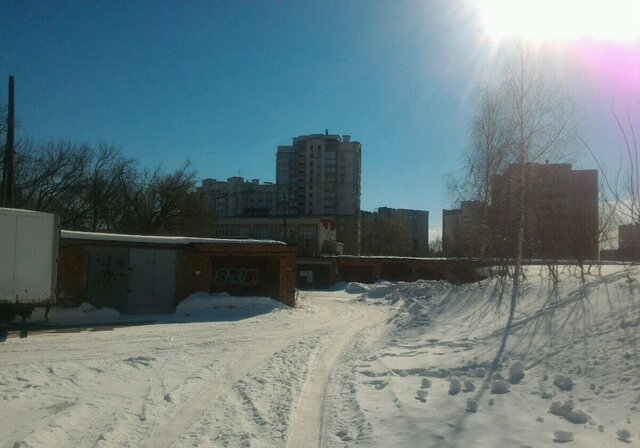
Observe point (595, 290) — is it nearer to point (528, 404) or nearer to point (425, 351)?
point (425, 351)

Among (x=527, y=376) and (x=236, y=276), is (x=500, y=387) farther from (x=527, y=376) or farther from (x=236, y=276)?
(x=236, y=276)

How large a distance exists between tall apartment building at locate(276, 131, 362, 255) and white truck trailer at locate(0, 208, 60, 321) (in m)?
110

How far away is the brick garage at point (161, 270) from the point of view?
20938 millimetres

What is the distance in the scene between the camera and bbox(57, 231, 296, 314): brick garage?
20938 millimetres

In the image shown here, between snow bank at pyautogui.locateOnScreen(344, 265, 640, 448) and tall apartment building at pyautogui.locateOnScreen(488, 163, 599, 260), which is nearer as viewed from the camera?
snow bank at pyautogui.locateOnScreen(344, 265, 640, 448)

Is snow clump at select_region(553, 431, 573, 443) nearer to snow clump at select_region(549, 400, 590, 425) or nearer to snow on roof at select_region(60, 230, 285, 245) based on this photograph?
snow clump at select_region(549, 400, 590, 425)

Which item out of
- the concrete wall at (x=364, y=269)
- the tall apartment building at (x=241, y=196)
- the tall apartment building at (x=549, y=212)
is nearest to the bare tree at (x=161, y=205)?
the concrete wall at (x=364, y=269)

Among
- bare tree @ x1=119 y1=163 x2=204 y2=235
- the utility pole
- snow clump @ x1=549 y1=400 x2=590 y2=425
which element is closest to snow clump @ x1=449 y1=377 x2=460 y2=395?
snow clump @ x1=549 y1=400 x2=590 y2=425

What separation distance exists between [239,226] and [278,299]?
69.3 m

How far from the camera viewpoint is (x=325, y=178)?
12888 cm

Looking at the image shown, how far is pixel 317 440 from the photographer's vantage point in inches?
249

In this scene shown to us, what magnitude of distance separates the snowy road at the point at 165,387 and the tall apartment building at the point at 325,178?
111m

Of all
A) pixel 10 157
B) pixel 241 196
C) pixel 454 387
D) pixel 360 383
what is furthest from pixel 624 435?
pixel 241 196

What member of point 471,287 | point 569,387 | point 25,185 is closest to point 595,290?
point 569,387
